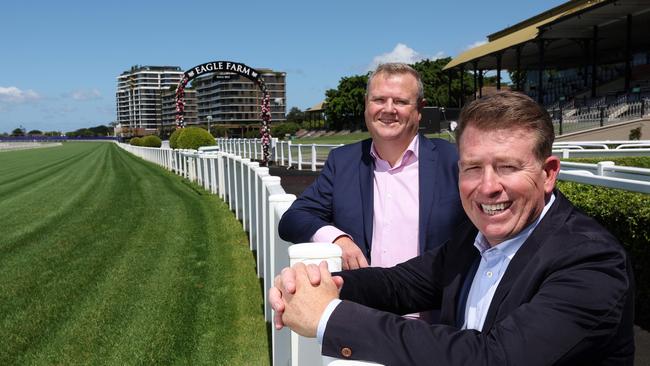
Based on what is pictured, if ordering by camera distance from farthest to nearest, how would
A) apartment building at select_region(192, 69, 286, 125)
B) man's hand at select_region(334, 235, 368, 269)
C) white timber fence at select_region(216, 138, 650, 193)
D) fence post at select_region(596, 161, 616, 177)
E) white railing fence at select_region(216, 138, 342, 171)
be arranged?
1. apartment building at select_region(192, 69, 286, 125)
2. white railing fence at select_region(216, 138, 342, 171)
3. fence post at select_region(596, 161, 616, 177)
4. white timber fence at select_region(216, 138, 650, 193)
5. man's hand at select_region(334, 235, 368, 269)

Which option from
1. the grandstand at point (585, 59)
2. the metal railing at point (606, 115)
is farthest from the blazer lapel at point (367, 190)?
the metal railing at point (606, 115)

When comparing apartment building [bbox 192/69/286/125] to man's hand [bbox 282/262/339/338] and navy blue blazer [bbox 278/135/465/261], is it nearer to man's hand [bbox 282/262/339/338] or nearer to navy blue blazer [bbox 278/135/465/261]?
navy blue blazer [bbox 278/135/465/261]

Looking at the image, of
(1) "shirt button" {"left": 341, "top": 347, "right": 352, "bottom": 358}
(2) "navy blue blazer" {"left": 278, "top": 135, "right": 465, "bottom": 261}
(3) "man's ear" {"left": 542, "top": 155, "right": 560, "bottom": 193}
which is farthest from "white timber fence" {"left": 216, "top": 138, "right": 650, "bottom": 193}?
(1) "shirt button" {"left": 341, "top": 347, "right": 352, "bottom": 358}

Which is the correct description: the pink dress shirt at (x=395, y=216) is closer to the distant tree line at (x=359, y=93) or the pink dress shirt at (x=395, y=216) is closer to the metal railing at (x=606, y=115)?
the metal railing at (x=606, y=115)

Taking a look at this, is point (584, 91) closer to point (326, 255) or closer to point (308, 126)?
point (326, 255)

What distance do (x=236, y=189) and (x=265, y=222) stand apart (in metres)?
4.85

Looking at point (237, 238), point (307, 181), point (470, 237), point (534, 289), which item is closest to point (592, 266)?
point (534, 289)

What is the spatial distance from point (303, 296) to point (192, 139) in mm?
21922

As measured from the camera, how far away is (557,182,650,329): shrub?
405cm

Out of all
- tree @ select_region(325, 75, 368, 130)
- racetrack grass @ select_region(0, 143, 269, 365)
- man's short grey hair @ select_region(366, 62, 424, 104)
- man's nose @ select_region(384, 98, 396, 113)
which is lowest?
racetrack grass @ select_region(0, 143, 269, 365)

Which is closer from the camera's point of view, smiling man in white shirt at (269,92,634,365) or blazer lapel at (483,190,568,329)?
smiling man in white shirt at (269,92,634,365)

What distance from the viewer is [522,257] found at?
158cm

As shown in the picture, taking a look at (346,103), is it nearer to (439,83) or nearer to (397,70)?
(439,83)

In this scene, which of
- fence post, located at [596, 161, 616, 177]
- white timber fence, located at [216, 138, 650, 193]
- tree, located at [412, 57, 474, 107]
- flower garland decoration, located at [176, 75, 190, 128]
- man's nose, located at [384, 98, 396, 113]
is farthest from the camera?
tree, located at [412, 57, 474, 107]
